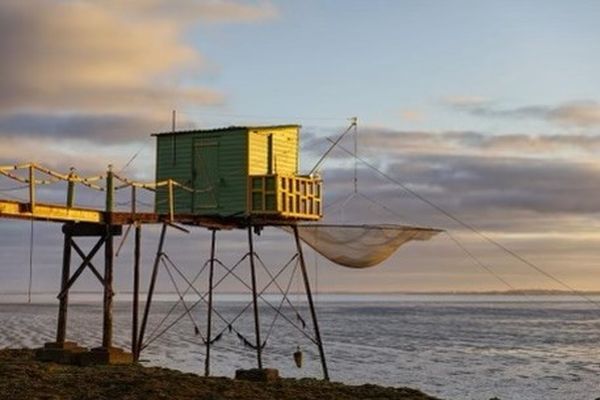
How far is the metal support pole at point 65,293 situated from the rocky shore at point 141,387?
5.58 feet

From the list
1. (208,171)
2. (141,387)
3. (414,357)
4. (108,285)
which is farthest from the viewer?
(414,357)

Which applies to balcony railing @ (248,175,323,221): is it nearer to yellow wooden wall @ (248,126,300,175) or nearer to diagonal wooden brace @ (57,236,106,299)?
yellow wooden wall @ (248,126,300,175)

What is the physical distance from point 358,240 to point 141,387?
1242 cm

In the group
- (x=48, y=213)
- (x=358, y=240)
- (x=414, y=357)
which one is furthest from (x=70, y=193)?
(x=414, y=357)

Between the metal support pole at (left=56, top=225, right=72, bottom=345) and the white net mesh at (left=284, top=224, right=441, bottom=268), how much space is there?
29.5ft

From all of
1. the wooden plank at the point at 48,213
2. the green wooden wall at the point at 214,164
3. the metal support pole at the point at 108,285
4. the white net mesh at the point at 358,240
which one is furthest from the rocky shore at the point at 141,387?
the green wooden wall at the point at 214,164

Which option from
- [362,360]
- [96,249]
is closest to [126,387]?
[96,249]

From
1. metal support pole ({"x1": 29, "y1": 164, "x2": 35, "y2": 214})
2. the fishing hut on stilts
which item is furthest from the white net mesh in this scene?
metal support pole ({"x1": 29, "y1": 164, "x2": 35, "y2": 214})

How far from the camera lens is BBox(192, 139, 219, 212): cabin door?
35.3m

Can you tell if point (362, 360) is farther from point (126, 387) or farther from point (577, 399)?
point (126, 387)

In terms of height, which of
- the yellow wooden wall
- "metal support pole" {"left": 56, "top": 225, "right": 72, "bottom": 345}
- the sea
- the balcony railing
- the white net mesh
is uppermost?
the yellow wooden wall

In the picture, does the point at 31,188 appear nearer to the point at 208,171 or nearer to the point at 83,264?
the point at 83,264

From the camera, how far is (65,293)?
1231 inches

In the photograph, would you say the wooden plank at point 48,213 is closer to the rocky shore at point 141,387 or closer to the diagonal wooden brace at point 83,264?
the diagonal wooden brace at point 83,264
